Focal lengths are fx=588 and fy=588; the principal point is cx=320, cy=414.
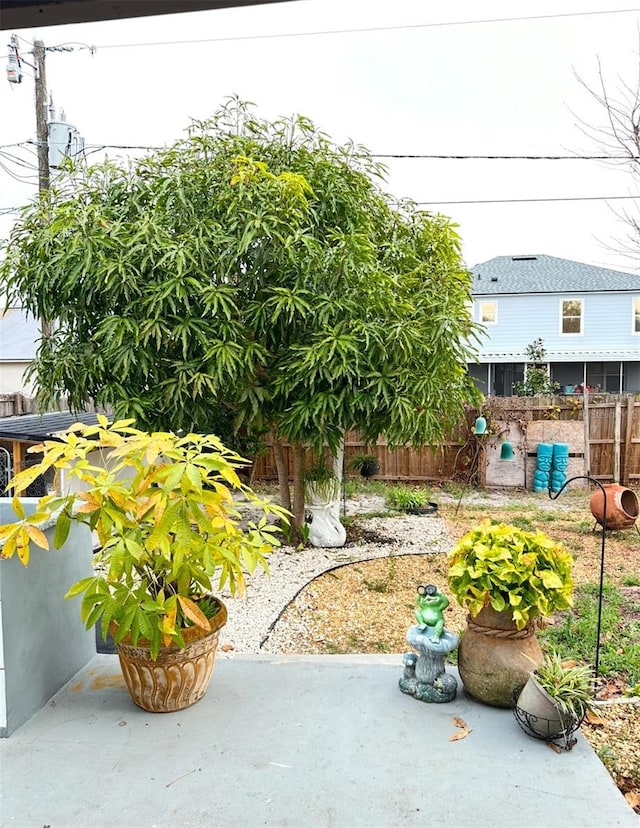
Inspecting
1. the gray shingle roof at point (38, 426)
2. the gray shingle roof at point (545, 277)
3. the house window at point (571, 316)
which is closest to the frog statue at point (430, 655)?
the gray shingle roof at point (38, 426)

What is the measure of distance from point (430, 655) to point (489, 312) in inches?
453

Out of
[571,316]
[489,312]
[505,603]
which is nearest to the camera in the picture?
[505,603]

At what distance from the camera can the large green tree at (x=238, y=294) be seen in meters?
3.66

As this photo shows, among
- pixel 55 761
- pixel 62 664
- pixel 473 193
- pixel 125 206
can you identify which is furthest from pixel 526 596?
pixel 473 193

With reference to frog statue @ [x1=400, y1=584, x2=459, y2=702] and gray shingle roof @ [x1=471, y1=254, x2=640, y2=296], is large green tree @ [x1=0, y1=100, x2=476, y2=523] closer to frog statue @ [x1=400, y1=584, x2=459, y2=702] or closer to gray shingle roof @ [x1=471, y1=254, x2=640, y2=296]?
frog statue @ [x1=400, y1=584, x2=459, y2=702]

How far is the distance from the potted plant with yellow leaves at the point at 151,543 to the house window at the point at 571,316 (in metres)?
11.9

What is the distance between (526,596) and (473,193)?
593 centimetres

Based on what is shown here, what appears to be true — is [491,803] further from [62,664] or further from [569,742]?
[62,664]

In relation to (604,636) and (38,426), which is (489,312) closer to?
(38,426)

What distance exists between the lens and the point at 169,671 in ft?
5.38

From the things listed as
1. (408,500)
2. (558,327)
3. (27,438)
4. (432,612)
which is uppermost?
(558,327)

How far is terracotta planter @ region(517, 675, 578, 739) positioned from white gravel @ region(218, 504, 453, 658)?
5.07ft

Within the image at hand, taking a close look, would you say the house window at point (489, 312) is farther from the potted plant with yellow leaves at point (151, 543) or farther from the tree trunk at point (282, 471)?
the potted plant with yellow leaves at point (151, 543)

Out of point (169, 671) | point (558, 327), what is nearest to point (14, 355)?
point (169, 671)
